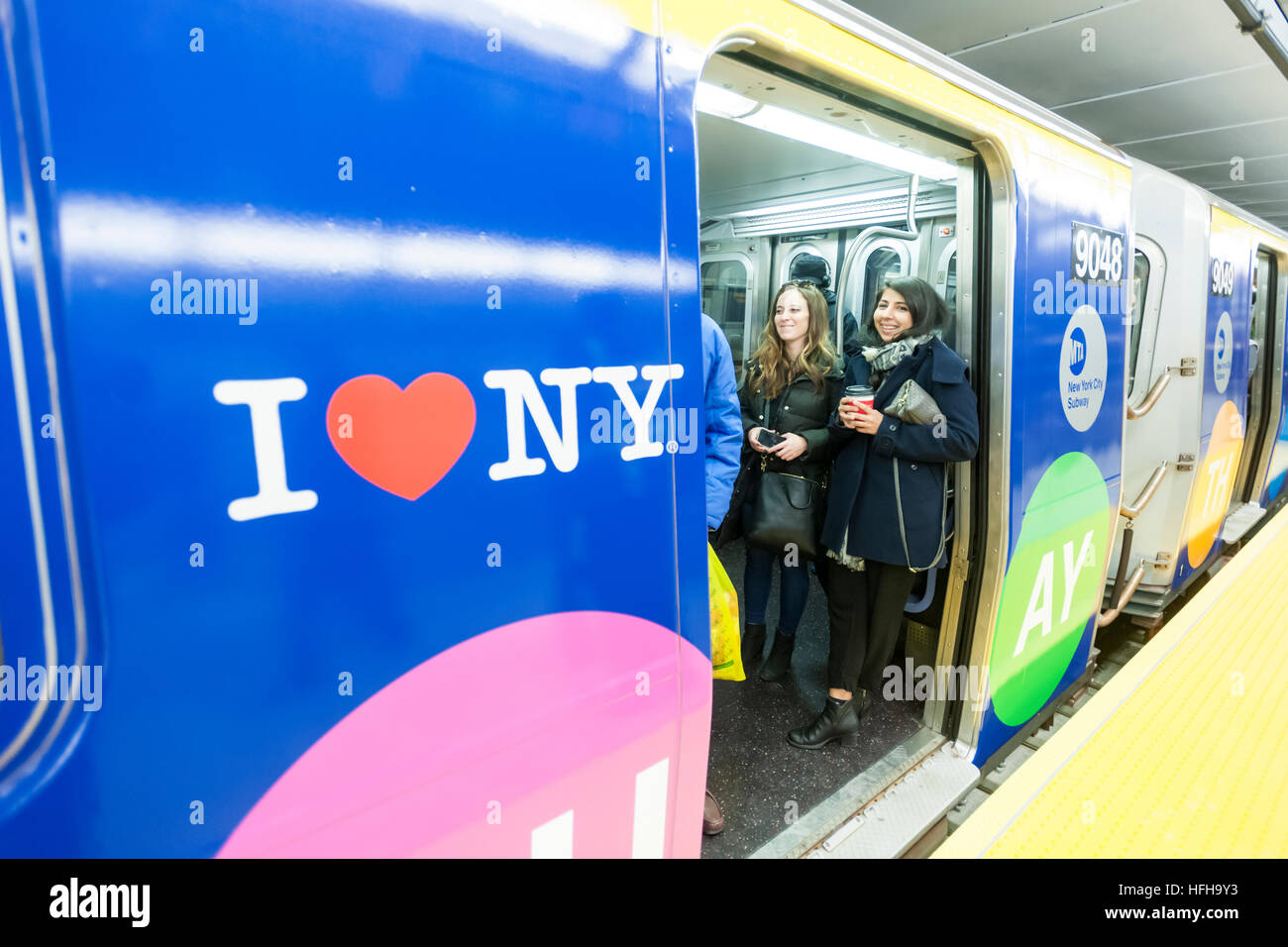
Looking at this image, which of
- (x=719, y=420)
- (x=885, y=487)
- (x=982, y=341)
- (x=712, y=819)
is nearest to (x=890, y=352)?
(x=982, y=341)

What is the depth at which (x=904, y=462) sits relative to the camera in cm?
262

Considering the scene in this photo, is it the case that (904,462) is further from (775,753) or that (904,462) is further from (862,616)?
(775,753)

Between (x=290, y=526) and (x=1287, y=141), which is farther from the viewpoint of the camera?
(x=1287, y=141)

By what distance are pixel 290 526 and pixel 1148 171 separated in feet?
16.3

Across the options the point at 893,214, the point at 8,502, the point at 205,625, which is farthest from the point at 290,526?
the point at 893,214

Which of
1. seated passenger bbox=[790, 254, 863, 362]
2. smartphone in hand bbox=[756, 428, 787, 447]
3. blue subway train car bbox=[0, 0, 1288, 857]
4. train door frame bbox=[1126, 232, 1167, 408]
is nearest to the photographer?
blue subway train car bbox=[0, 0, 1288, 857]

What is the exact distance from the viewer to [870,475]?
2.67 metres

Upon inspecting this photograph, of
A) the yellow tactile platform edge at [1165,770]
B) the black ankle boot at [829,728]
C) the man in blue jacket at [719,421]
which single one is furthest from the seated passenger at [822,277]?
the man in blue jacket at [719,421]

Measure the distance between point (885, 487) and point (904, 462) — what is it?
0.36 feet

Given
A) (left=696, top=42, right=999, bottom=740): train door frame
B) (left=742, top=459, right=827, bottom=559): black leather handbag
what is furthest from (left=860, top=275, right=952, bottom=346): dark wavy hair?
(left=742, top=459, right=827, bottom=559): black leather handbag

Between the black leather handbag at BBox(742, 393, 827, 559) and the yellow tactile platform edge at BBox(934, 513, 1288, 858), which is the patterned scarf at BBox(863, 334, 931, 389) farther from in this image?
the yellow tactile platform edge at BBox(934, 513, 1288, 858)

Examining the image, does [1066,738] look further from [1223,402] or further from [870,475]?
[1223,402]

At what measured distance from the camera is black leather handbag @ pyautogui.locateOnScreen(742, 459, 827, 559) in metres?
2.88

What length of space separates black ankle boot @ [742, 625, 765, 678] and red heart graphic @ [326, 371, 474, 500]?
95.2 inches
